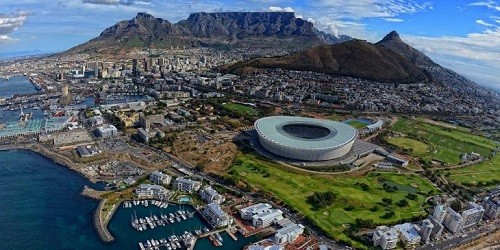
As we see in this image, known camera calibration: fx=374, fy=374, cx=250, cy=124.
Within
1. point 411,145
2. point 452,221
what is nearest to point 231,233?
point 452,221

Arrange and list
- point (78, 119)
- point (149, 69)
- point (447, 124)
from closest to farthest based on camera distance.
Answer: point (78, 119)
point (447, 124)
point (149, 69)

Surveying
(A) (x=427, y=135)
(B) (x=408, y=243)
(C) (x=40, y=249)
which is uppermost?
(A) (x=427, y=135)

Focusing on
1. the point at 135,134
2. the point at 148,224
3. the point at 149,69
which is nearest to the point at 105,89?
the point at 149,69

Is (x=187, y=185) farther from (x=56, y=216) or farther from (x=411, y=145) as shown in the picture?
(x=411, y=145)

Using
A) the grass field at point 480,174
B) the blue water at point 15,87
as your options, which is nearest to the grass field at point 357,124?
the grass field at point 480,174

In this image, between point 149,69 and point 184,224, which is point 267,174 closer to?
point 184,224

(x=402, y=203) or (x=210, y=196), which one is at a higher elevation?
(x=402, y=203)
